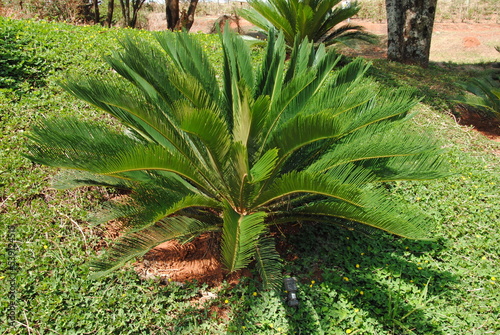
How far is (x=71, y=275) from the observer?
2.66m

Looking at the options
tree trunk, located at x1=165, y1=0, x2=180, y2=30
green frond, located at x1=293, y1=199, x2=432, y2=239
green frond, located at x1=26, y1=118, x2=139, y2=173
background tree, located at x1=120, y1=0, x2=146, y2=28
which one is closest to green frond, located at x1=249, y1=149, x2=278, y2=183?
green frond, located at x1=293, y1=199, x2=432, y2=239

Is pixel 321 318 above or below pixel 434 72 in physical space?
below

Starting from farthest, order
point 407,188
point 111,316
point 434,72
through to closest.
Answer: point 434,72, point 407,188, point 111,316

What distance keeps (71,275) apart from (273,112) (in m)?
1.77

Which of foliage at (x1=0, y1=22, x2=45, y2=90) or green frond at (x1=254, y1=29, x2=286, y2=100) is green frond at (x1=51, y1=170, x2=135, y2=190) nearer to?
green frond at (x1=254, y1=29, x2=286, y2=100)

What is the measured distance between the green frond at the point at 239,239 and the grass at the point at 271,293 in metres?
0.59

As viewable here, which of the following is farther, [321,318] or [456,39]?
[456,39]

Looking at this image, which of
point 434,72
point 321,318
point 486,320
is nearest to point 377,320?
point 321,318

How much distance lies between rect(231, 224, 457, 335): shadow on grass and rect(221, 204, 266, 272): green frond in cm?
59

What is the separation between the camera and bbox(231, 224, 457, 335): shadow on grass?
100 inches

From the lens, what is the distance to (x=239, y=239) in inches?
85.0

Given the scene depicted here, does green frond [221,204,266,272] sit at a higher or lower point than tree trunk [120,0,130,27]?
lower

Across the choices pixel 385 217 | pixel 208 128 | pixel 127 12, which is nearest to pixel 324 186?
pixel 385 217

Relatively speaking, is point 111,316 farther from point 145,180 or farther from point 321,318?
point 321,318
